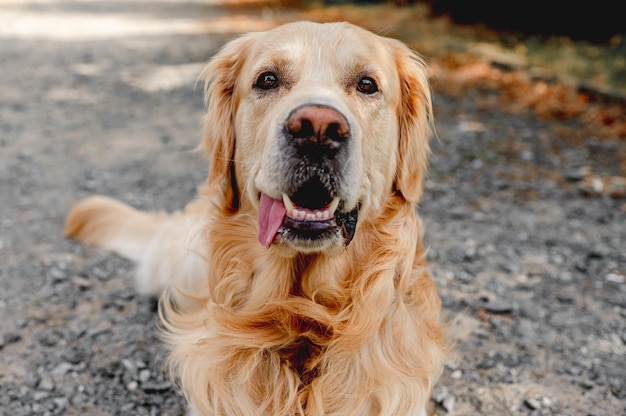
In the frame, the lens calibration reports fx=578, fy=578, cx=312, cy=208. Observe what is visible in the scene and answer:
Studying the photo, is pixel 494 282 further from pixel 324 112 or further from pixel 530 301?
pixel 324 112

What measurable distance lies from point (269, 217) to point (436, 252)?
228cm

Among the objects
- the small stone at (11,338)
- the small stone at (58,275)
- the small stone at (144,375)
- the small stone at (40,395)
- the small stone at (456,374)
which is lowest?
the small stone at (58,275)

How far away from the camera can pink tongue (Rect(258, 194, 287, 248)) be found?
7.02 ft

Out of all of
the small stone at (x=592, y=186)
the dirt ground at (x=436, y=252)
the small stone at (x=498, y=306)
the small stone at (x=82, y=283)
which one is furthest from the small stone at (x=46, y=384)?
the small stone at (x=592, y=186)

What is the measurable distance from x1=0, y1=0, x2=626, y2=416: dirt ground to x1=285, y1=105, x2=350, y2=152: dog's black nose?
1484mm

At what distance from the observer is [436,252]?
13.7 feet

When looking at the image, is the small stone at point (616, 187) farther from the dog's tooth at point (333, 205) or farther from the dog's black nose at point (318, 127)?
the dog's black nose at point (318, 127)

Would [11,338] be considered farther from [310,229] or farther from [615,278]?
[615,278]

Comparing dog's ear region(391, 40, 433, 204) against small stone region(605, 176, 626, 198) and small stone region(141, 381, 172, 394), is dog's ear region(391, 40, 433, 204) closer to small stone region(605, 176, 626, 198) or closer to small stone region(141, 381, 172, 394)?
small stone region(141, 381, 172, 394)

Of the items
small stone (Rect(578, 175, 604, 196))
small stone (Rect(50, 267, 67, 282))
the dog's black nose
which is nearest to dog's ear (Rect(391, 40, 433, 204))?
the dog's black nose

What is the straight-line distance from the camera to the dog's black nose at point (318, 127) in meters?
1.92

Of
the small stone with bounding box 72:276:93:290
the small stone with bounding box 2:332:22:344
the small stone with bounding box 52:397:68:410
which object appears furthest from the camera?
the small stone with bounding box 72:276:93:290

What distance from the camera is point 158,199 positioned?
5.09m

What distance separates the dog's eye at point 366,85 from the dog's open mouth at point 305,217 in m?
0.60
